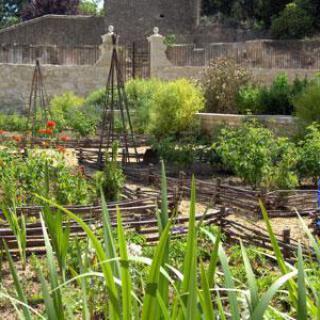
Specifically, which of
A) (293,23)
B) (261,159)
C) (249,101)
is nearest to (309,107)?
(261,159)

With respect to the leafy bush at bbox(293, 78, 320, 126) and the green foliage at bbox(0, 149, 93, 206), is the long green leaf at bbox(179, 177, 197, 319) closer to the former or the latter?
the green foliage at bbox(0, 149, 93, 206)

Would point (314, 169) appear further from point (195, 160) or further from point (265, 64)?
point (265, 64)

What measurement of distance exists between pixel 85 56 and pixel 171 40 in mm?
5150

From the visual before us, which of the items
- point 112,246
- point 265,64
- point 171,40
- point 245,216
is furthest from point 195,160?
point 171,40

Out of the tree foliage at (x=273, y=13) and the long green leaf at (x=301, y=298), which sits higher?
the tree foliage at (x=273, y=13)

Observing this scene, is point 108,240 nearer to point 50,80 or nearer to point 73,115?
point 73,115

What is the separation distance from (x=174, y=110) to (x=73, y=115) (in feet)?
13.0

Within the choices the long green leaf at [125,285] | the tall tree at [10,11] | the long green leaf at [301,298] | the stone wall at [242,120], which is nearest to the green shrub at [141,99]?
the stone wall at [242,120]

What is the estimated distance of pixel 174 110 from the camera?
12.3 metres

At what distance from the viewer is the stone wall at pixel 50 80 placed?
20.7 m

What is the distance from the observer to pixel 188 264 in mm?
2096

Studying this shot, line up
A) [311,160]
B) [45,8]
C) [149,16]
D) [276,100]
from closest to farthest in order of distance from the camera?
1. [311,160]
2. [276,100]
3. [149,16]
4. [45,8]

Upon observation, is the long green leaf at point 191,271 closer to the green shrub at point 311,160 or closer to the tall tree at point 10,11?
the green shrub at point 311,160

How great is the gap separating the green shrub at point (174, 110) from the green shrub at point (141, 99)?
5.63ft
